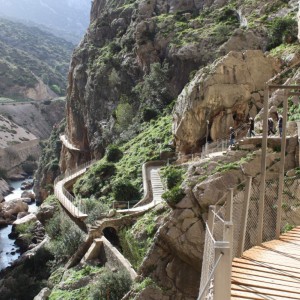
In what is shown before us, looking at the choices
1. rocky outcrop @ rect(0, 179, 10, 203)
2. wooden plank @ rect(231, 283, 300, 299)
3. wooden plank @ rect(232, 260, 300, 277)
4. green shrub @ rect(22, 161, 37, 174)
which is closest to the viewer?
wooden plank @ rect(231, 283, 300, 299)

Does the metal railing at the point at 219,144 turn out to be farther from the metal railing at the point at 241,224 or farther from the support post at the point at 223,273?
the support post at the point at 223,273

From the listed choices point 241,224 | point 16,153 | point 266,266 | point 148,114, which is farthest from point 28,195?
point 266,266

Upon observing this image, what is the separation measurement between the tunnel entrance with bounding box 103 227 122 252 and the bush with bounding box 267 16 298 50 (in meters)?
19.6

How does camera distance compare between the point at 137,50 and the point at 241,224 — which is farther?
the point at 137,50

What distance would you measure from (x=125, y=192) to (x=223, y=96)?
9.03 meters

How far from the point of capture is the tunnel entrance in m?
26.5

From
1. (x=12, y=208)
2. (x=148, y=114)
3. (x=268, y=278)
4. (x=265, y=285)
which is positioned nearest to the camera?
(x=265, y=285)

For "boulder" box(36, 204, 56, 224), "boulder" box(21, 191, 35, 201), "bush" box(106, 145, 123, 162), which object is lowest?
"boulder" box(21, 191, 35, 201)

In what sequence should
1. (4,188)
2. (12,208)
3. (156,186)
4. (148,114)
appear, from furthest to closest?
(4,188)
(12,208)
(148,114)
(156,186)

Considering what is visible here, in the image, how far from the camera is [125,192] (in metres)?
31.4

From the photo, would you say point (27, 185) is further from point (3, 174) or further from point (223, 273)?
point (223, 273)

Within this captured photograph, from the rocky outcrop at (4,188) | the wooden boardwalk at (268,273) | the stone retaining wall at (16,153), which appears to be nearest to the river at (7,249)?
the rocky outcrop at (4,188)

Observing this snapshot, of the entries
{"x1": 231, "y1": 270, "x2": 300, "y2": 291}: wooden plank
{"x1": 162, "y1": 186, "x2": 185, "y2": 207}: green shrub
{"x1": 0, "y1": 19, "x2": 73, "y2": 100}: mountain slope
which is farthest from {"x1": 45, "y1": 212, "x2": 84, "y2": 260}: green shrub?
{"x1": 0, "y1": 19, "x2": 73, "y2": 100}: mountain slope

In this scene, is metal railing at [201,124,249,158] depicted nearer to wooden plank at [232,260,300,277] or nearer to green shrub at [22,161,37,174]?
wooden plank at [232,260,300,277]
